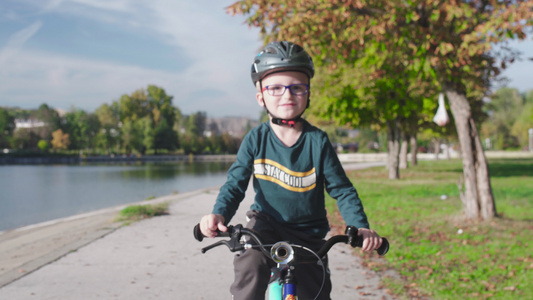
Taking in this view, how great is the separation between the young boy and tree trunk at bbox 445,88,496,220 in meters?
7.60

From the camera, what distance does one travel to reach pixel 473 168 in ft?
31.5

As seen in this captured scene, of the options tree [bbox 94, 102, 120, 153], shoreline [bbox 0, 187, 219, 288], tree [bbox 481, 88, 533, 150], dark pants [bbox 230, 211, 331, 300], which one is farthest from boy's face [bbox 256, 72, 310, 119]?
tree [bbox 94, 102, 120, 153]

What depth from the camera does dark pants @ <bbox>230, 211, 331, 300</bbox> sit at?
2314 millimetres

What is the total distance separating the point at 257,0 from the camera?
897 centimetres

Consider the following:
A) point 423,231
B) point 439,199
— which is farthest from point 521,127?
point 423,231

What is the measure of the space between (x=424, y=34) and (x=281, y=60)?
731cm

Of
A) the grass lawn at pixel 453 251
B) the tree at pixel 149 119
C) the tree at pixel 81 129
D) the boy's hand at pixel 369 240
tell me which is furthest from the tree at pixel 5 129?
A: the boy's hand at pixel 369 240

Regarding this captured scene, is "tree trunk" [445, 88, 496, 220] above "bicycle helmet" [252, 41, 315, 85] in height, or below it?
below

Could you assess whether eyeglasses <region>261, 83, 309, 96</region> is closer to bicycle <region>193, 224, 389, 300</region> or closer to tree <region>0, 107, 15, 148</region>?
bicycle <region>193, 224, 389, 300</region>

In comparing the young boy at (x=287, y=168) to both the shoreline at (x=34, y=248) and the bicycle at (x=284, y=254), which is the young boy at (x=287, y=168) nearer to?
the bicycle at (x=284, y=254)

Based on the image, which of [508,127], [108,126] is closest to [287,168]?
[508,127]

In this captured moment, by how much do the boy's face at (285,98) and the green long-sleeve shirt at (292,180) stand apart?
0.52 ft

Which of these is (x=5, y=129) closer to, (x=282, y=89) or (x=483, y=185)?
(x=483, y=185)

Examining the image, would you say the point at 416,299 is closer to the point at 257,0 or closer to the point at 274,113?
the point at 274,113
